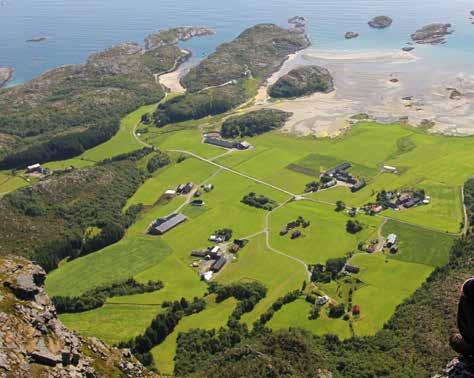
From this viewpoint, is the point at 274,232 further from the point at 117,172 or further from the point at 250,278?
the point at 117,172

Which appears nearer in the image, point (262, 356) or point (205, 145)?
point (262, 356)

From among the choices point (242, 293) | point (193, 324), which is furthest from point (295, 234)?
point (193, 324)

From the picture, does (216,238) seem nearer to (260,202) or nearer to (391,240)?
(260,202)

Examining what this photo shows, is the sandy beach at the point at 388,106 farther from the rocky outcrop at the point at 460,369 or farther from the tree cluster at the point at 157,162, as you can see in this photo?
the rocky outcrop at the point at 460,369

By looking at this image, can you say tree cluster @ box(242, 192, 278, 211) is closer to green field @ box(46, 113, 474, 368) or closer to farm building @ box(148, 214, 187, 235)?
green field @ box(46, 113, 474, 368)

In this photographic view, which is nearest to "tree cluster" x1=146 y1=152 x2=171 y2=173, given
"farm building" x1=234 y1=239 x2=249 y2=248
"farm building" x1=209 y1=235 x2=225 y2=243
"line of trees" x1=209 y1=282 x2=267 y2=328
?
"farm building" x1=209 y1=235 x2=225 y2=243

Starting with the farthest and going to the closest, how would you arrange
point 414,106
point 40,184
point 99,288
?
point 414,106 < point 40,184 < point 99,288

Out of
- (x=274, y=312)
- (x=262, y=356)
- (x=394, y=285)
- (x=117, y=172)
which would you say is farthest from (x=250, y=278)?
(x=117, y=172)
